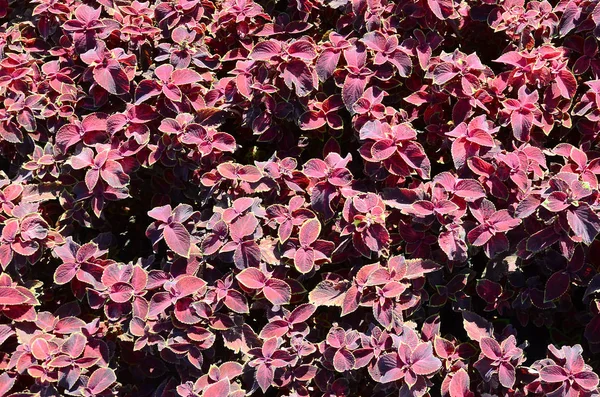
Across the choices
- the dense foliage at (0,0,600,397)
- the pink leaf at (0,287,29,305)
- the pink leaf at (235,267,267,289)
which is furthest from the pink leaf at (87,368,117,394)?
the pink leaf at (235,267,267,289)

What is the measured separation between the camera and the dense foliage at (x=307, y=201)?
1922 mm

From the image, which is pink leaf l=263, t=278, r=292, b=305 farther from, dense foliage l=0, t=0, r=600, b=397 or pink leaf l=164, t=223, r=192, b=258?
pink leaf l=164, t=223, r=192, b=258

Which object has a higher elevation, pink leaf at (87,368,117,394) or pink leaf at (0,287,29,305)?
pink leaf at (0,287,29,305)

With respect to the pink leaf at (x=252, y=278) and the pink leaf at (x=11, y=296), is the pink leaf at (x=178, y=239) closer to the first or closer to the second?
the pink leaf at (x=252, y=278)

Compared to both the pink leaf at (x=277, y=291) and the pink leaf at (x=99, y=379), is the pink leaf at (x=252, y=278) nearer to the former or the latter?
the pink leaf at (x=277, y=291)

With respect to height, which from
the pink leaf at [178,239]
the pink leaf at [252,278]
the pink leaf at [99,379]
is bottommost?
the pink leaf at [99,379]

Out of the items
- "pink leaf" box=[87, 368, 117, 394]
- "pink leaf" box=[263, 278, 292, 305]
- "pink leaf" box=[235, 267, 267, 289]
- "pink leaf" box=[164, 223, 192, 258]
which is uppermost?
"pink leaf" box=[164, 223, 192, 258]

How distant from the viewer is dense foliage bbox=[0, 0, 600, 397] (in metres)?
1.92

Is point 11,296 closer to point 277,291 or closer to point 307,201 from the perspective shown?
point 277,291

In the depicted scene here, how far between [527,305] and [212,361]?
976 mm

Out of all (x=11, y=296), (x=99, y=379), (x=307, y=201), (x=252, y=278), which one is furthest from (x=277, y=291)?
(x=11, y=296)

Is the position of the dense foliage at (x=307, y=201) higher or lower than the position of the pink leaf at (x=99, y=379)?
higher

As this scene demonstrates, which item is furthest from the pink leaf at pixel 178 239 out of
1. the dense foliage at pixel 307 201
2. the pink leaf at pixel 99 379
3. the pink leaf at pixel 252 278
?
the pink leaf at pixel 99 379

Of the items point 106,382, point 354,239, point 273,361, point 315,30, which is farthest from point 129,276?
point 315,30
